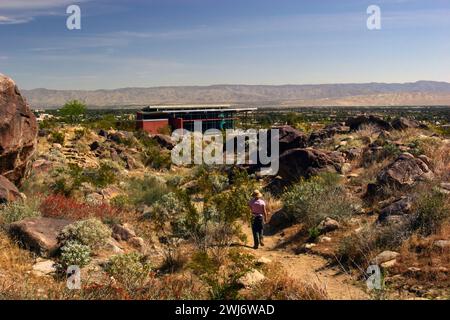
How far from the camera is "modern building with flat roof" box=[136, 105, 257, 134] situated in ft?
179

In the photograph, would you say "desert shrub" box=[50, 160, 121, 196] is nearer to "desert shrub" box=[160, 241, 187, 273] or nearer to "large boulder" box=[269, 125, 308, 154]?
"desert shrub" box=[160, 241, 187, 273]

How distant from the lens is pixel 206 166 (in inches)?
981

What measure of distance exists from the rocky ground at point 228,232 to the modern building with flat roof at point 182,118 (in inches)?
1446

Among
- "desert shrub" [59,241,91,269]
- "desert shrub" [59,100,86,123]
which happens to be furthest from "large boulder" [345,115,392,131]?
"desert shrub" [59,100,86,123]

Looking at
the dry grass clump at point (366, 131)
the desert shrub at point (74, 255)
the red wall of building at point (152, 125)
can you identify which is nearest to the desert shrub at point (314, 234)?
the desert shrub at point (74, 255)

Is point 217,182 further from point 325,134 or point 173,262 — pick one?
point 325,134

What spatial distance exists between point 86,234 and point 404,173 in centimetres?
951

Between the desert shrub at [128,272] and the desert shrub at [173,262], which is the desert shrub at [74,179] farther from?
the desert shrub at [128,272]

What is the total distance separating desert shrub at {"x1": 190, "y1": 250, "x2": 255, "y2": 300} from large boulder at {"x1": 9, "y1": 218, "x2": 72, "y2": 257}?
2.90 m

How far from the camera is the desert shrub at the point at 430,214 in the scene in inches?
348

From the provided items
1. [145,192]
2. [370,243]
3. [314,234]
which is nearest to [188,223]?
[314,234]

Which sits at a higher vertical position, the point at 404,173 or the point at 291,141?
the point at 291,141

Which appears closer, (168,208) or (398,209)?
(398,209)

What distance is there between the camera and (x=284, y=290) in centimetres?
698
